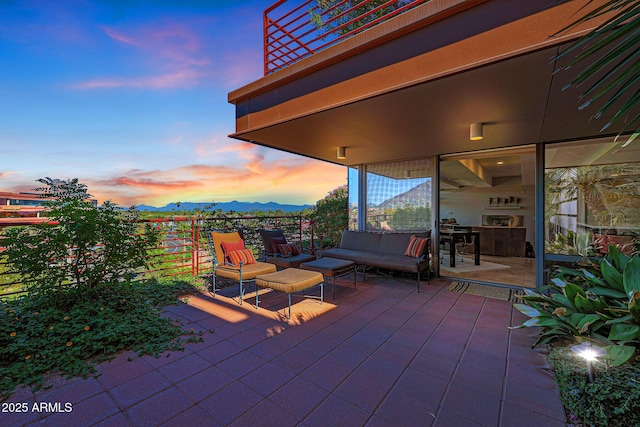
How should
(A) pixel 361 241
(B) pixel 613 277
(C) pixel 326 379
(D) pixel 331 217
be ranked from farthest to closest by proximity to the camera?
(D) pixel 331 217
(A) pixel 361 241
(B) pixel 613 277
(C) pixel 326 379

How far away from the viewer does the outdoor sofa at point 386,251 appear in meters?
4.84

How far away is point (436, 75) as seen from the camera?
7.95ft

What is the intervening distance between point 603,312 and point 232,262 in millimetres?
4146

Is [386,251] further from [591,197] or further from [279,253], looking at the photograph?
[591,197]

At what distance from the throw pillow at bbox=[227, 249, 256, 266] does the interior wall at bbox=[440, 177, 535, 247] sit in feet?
29.5

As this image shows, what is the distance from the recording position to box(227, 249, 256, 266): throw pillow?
431 cm

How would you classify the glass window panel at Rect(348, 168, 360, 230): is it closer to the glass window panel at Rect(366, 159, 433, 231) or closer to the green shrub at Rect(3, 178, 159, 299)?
the glass window panel at Rect(366, 159, 433, 231)

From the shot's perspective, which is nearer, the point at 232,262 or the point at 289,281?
the point at 289,281

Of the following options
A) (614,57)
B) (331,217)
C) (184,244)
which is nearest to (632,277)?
(614,57)

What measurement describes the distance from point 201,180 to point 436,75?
9611 millimetres

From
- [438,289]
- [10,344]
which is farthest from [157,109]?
[438,289]

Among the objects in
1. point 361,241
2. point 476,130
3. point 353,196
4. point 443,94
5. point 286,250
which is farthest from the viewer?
point 353,196

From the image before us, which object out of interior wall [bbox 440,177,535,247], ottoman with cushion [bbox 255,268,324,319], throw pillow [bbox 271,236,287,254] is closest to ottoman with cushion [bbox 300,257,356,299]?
ottoman with cushion [bbox 255,268,324,319]

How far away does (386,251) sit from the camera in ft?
18.1
